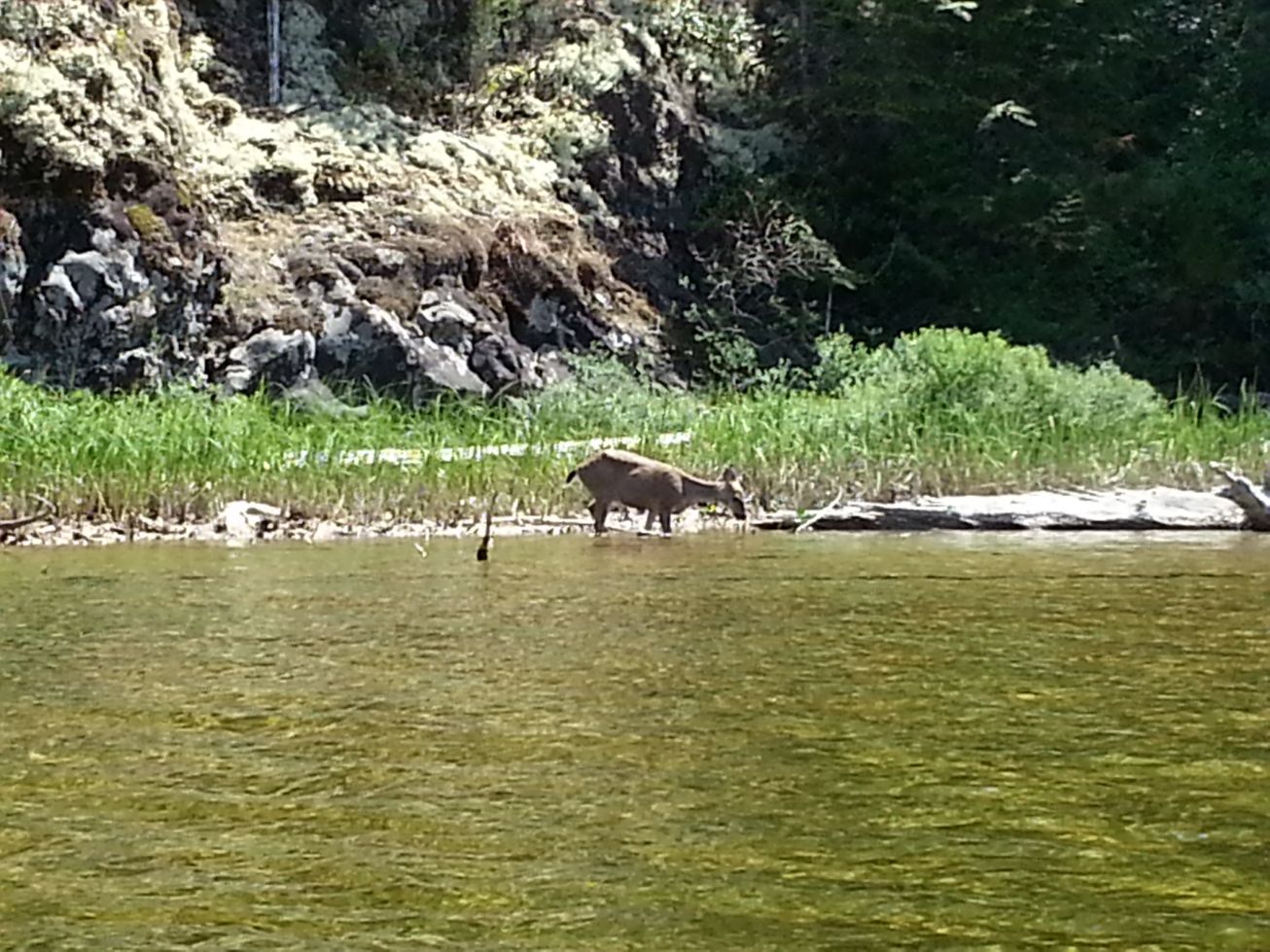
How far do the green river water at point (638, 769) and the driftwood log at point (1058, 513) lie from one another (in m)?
4.40

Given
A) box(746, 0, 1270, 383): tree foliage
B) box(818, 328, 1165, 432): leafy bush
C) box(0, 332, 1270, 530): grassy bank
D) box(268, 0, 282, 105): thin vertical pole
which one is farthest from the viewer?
box(746, 0, 1270, 383): tree foliage

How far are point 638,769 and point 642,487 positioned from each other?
25.2 ft

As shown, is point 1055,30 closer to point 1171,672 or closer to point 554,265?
point 554,265

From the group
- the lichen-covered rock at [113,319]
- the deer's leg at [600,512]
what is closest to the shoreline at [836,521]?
the deer's leg at [600,512]

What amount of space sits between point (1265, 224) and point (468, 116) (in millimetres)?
10964

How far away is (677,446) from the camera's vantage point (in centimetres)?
1421

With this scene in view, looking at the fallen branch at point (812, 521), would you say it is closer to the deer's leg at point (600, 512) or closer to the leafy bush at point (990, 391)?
the deer's leg at point (600, 512)

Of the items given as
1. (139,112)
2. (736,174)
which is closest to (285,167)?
(139,112)

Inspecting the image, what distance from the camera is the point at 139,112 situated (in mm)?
18562

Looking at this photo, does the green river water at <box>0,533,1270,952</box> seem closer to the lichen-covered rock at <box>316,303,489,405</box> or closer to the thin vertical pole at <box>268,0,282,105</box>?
the lichen-covered rock at <box>316,303,489,405</box>

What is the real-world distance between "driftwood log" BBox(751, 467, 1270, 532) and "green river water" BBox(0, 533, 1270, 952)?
14.4 ft

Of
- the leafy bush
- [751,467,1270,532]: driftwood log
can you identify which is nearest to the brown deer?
[751,467,1270,532]: driftwood log

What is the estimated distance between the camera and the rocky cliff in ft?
56.4

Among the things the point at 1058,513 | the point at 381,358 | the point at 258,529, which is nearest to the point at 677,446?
the point at 1058,513
